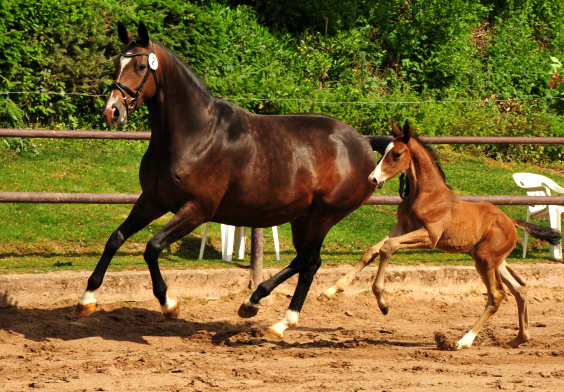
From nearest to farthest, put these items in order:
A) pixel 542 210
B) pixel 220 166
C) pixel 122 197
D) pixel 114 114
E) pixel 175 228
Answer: pixel 114 114
pixel 175 228
pixel 220 166
pixel 122 197
pixel 542 210

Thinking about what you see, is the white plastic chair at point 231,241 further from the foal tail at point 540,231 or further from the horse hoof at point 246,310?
the foal tail at point 540,231

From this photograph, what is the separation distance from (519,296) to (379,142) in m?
1.74

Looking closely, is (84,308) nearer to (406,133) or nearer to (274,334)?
(274,334)

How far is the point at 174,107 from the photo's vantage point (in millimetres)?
4859

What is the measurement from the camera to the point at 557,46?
17.3 meters

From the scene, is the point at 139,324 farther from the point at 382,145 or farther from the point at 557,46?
the point at 557,46

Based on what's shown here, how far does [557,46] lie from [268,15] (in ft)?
24.8

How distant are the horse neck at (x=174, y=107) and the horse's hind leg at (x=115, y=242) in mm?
525

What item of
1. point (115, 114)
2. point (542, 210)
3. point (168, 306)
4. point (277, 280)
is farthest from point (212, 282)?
point (542, 210)

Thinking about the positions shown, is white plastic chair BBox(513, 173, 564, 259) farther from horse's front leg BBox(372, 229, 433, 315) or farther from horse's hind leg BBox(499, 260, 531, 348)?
horse's front leg BBox(372, 229, 433, 315)

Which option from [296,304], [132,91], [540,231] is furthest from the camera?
[540,231]

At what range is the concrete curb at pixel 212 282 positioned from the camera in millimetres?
5789

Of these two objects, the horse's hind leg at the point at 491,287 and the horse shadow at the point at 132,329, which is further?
the horse's hind leg at the point at 491,287

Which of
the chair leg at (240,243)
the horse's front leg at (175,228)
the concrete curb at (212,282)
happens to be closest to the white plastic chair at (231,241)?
the chair leg at (240,243)
